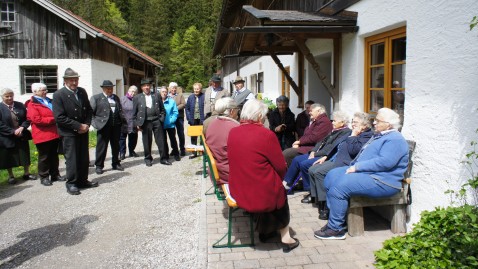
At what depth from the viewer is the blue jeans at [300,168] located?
542cm

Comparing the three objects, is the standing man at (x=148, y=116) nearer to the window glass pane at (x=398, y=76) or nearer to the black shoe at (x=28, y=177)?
the black shoe at (x=28, y=177)

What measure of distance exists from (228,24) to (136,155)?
33.1ft

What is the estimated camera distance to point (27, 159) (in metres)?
7.32

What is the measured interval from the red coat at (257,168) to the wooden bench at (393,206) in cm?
91

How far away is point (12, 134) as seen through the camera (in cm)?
690

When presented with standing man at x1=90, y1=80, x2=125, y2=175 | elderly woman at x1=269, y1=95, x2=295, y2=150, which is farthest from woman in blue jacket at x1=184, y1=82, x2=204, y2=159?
elderly woman at x1=269, y1=95, x2=295, y2=150

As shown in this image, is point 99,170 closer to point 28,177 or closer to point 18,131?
point 28,177

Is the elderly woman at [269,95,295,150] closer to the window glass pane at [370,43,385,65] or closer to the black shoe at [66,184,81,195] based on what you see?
the window glass pane at [370,43,385,65]

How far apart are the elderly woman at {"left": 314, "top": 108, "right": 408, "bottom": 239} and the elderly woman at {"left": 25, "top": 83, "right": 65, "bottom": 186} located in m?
4.99

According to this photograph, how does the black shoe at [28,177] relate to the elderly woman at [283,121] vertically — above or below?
below

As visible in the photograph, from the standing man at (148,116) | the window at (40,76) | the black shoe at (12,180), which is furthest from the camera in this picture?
the window at (40,76)

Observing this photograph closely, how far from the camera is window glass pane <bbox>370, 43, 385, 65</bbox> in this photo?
16.9 ft

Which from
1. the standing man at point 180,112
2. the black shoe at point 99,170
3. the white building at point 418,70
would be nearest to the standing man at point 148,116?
the standing man at point 180,112

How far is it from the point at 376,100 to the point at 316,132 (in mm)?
970
